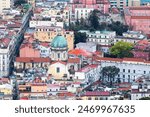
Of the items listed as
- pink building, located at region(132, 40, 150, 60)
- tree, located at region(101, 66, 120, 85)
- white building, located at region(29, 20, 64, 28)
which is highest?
white building, located at region(29, 20, 64, 28)

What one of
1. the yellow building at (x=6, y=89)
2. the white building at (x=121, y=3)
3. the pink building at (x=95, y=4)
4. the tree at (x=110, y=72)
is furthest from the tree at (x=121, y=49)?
the white building at (x=121, y=3)

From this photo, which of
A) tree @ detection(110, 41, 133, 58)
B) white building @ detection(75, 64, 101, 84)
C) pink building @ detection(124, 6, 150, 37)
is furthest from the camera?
pink building @ detection(124, 6, 150, 37)

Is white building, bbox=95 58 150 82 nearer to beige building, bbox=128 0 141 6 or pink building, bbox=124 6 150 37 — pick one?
pink building, bbox=124 6 150 37

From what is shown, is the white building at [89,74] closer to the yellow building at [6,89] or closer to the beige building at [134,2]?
the yellow building at [6,89]

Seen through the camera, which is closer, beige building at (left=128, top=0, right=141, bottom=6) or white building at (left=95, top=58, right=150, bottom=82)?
white building at (left=95, top=58, right=150, bottom=82)

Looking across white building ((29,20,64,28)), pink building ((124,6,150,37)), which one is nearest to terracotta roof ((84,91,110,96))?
white building ((29,20,64,28))

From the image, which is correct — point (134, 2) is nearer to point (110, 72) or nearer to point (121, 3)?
point (121, 3)

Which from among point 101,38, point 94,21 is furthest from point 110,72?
point 94,21
